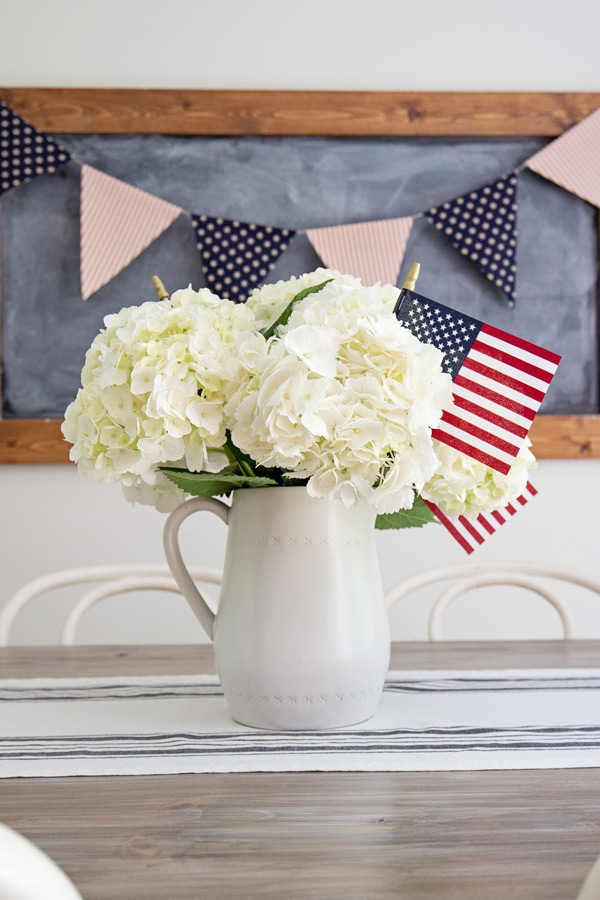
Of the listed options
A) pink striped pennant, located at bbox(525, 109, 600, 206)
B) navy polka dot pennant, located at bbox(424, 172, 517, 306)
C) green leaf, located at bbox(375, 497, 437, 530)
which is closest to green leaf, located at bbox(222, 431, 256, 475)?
green leaf, located at bbox(375, 497, 437, 530)

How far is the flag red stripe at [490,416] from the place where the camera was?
73cm

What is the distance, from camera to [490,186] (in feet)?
6.40

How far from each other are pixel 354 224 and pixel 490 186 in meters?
0.34

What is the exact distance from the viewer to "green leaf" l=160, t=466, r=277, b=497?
659mm

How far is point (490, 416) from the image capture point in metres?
0.74

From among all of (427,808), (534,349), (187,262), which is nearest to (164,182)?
(187,262)

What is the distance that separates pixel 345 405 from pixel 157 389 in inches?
5.6

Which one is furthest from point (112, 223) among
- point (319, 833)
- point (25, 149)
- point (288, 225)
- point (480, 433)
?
point (319, 833)

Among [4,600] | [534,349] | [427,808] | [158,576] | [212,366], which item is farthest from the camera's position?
[4,600]

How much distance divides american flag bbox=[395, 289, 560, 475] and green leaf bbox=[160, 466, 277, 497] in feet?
0.55

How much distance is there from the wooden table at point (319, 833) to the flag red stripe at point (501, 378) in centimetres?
35

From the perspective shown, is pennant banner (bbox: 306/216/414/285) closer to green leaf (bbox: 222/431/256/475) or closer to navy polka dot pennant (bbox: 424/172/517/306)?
navy polka dot pennant (bbox: 424/172/517/306)

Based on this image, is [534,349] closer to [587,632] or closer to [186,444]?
[186,444]

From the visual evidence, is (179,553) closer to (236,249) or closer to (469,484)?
(469,484)
